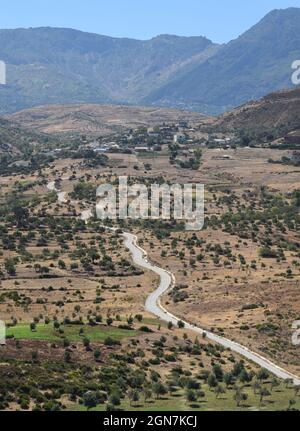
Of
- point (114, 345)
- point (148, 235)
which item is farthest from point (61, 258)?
point (114, 345)

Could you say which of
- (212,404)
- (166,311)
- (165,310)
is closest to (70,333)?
(166,311)

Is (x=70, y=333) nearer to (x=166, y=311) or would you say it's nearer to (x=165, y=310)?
(x=166, y=311)

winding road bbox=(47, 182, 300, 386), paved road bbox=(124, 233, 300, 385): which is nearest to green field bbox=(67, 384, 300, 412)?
winding road bbox=(47, 182, 300, 386)

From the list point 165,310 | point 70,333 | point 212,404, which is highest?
point 212,404

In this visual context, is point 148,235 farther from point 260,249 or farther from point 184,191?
point 184,191

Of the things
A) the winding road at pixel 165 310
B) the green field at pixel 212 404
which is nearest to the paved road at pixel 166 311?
the winding road at pixel 165 310

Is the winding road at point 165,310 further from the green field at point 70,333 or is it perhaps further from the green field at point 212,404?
the green field at point 70,333
